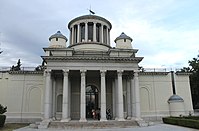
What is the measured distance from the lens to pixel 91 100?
29344 millimetres

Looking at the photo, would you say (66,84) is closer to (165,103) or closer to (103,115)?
(103,115)

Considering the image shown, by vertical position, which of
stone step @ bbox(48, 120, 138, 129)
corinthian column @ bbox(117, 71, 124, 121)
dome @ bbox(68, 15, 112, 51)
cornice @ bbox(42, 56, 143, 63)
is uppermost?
dome @ bbox(68, 15, 112, 51)

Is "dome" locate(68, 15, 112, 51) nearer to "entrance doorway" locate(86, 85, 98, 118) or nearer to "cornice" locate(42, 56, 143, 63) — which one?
"cornice" locate(42, 56, 143, 63)

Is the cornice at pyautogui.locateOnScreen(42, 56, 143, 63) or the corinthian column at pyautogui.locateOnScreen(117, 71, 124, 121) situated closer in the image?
the corinthian column at pyautogui.locateOnScreen(117, 71, 124, 121)

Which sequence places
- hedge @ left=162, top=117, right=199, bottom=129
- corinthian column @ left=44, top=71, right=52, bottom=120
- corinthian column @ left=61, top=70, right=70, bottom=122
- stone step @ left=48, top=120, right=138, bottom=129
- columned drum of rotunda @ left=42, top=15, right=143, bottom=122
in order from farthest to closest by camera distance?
columned drum of rotunda @ left=42, top=15, right=143, bottom=122 < corinthian column @ left=44, top=71, right=52, bottom=120 < corinthian column @ left=61, top=70, right=70, bottom=122 < stone step @ left=48, top=120, right=138, bottom=129 < hedge @ left=162, top=117, right=199, bottom=129

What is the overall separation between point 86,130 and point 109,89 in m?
10.4

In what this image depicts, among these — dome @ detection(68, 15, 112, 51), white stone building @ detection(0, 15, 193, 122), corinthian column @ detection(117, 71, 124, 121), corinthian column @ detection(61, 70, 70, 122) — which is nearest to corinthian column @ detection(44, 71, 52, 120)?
white stone building @ detection(0, 15, 193, 122)

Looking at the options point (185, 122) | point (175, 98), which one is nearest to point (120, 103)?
point (185, 122)

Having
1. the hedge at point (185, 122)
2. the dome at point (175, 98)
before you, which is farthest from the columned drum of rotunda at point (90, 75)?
the dome at point (175, 98)

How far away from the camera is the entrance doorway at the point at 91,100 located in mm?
29109

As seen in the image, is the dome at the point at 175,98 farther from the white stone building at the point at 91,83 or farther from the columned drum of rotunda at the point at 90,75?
the columned drum of rotunda at the point at 90,75

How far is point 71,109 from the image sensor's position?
90.3 feet

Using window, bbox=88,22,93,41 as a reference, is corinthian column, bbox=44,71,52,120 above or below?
below

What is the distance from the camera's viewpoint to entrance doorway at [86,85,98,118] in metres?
29.1
